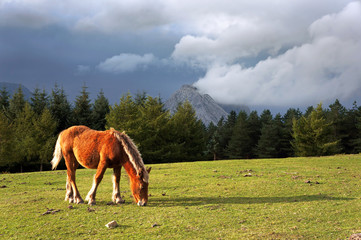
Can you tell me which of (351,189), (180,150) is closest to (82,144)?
(351,189)

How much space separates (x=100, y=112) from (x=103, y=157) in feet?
160

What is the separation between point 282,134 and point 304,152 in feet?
75.2

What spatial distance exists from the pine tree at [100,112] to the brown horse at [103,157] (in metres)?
43.7

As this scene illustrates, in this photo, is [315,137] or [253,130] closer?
[315,137]

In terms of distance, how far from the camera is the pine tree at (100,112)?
2103 inches

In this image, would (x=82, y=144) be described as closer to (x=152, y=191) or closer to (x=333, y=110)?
(x=152, y=191)

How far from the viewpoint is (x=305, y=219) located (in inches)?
287

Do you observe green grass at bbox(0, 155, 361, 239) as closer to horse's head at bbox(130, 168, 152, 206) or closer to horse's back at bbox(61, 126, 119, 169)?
horse's head at bbox(130, 168, 152, 206)

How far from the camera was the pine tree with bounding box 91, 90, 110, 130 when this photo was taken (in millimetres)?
53416

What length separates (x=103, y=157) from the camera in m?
9.21

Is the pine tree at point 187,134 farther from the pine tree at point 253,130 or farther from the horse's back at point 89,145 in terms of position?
the horse's back at point 89,145

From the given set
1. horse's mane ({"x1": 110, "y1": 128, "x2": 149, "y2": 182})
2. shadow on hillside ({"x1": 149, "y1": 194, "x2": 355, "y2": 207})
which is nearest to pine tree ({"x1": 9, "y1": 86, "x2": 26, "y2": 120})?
horse's mane ({"x1": 110, "y1": 128, "x2": 149, "y2": 182})

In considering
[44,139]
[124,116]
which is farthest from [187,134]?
[44,139]

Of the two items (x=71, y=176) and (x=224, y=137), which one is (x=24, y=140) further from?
(x=224, y=137)
